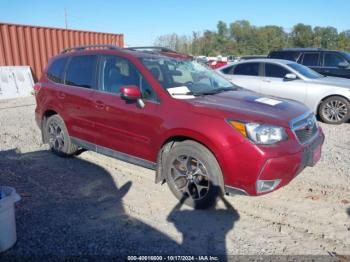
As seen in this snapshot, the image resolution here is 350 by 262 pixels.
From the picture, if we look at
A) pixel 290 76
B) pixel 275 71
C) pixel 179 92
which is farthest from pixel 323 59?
pixel 179 92

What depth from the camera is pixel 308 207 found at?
142 inches

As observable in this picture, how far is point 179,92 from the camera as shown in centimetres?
373

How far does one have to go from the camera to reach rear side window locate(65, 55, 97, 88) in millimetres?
4512

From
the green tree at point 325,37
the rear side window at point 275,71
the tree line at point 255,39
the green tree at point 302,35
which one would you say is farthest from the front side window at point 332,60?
the green tree at point 302,35

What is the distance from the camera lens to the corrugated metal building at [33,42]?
1207cm

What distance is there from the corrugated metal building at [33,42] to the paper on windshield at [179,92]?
10.7m

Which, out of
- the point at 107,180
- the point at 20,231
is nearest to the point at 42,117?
the point at 107,180

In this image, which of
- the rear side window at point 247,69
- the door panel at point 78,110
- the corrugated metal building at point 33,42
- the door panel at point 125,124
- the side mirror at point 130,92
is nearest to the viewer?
the side mirror at point 130,92

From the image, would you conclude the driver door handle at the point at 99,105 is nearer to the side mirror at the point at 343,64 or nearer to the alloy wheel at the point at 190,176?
the alloy wheel at the point at 190,176

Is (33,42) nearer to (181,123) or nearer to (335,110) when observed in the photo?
(335,110)

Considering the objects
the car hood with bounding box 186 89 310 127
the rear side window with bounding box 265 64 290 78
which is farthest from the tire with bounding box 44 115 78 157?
the rear side window with bounding box 265 64 290 78

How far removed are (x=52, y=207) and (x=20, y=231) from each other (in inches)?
20.7

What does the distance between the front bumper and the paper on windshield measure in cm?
95

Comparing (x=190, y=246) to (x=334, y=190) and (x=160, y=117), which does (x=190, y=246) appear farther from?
(x=334, y=190)
